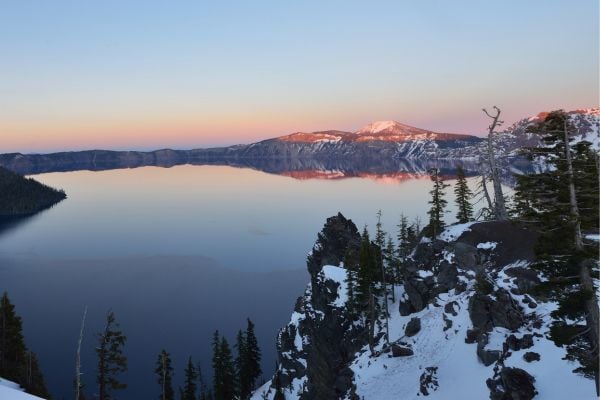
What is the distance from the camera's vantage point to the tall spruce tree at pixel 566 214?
49.4ft

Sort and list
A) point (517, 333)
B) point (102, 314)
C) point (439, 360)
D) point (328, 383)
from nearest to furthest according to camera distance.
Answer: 1. point (517, 333)
2. point (439, 360)
3. point (328, 383)
4. point (102, 314)

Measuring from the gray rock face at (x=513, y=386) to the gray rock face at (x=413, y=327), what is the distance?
11.9 m

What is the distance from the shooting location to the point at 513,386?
84.0 feet

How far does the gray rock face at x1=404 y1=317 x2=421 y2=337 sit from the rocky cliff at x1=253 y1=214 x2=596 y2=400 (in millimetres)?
99

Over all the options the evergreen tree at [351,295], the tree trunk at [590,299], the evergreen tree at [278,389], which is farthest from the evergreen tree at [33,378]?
the tree trunk at [590,299]

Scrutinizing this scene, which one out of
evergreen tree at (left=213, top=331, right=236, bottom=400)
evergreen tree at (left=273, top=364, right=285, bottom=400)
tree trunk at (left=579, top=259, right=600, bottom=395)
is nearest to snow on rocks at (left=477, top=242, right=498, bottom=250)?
tree trunk at (left=579, top=259, right=600, bottom=395)

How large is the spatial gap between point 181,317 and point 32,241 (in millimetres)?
100754

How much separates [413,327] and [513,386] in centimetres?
1420

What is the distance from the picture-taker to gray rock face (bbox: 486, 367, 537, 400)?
81.8 ft

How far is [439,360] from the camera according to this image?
111 ft

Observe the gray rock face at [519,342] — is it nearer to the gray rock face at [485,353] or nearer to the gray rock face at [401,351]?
the gray rock face at [485,353]

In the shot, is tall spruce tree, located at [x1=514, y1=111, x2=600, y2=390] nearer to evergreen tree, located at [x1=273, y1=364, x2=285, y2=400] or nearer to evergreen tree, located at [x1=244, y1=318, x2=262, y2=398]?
evergreen tree, located at [x1=273, y1=364, x2=285, y2=400]

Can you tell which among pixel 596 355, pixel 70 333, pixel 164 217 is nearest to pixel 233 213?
pixel 164 217

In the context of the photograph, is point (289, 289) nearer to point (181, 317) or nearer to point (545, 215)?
point (181, 317)
